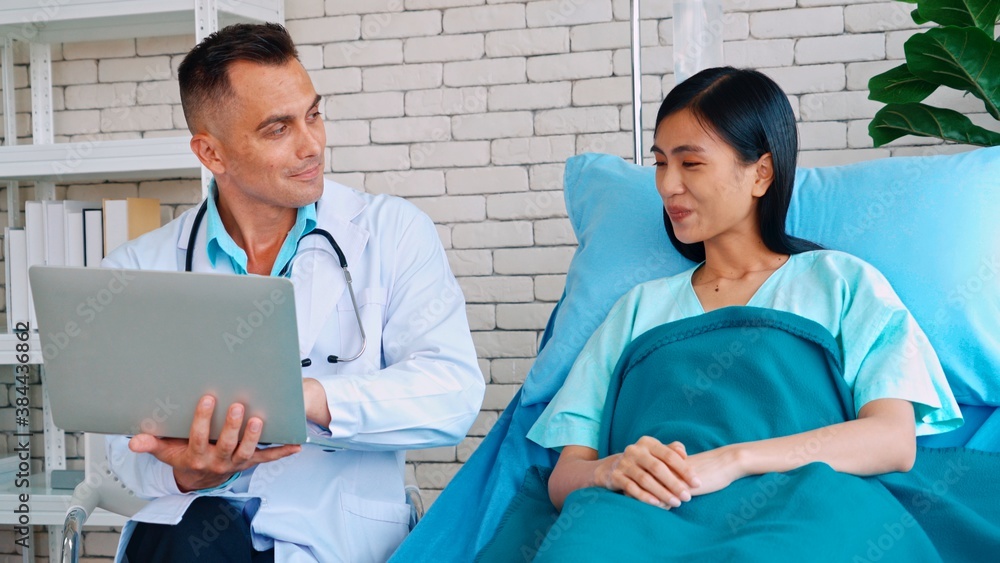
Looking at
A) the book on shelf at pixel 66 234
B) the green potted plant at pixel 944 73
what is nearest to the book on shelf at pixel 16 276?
the book on shelf at pixel 66 234

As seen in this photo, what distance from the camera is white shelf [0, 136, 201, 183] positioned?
8.04 feet

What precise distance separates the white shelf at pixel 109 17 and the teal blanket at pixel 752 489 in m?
1.67

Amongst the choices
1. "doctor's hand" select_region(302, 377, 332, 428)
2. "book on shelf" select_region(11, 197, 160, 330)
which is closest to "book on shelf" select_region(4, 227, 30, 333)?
"book on shelf" select_region(11, 197, 160, 330)

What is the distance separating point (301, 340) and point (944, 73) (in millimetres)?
1503

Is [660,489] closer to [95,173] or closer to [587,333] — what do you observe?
[587,333]

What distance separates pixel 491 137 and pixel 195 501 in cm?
157

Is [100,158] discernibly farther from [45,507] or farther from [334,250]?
[334,250]

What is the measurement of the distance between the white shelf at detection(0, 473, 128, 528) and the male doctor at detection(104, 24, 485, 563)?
46.0 inches

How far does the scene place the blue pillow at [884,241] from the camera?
1475 mm

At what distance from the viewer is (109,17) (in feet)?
8.44

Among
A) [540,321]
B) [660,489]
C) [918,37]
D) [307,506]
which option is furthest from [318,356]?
[918,37]

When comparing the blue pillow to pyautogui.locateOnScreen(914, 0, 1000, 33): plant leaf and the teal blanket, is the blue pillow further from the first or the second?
pyautogui.locateOnScreen(914, 0, 1000, 33): plant leaf

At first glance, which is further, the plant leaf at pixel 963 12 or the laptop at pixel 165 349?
the plant leaf at pixel 963 12

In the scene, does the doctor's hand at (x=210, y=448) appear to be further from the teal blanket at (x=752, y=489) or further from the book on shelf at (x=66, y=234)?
the book on shelf at (x=66, y=234)
